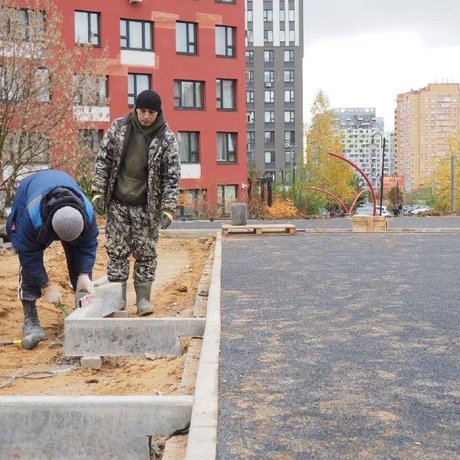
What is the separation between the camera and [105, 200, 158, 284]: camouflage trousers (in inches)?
244

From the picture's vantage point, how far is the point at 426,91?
504ft

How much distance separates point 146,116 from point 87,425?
341cm

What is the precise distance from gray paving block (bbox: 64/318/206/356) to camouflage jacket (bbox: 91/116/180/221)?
148cm

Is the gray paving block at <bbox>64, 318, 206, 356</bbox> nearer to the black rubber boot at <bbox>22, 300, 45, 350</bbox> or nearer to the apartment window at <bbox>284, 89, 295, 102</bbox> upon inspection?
the black rubber boot at <bbox>22, 300, 45, 350</bbox>

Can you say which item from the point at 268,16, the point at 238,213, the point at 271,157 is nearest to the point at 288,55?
the point at 268,16

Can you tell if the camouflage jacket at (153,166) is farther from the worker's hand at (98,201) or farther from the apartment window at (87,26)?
the apartment window at (87,26)

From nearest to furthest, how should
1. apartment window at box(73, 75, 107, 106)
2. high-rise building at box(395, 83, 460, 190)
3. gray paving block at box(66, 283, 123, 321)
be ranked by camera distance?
gray paving block at box(66, 283, 123, 321), apartment window at box(73, 75, 107, 106), high-rise building at box(395, 83, 460, 190)

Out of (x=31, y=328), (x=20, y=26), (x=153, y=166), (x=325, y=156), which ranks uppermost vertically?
(x=20, y=26)

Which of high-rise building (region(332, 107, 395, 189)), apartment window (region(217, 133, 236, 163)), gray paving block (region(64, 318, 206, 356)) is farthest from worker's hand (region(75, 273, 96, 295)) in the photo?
high-rise building (region(332, 107, 395, 189))

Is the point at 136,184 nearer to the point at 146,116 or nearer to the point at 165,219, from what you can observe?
the point at 165,219

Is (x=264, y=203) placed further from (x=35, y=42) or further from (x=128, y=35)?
(x=35, y=42)

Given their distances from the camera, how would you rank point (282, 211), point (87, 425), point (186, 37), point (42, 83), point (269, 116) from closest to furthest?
1. point (87, 425)
2. point (42, 83)
3. point (282, 211)
4. point (186, 37)
5. point (269, 116)

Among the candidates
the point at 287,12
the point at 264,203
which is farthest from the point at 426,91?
the point at 264,203

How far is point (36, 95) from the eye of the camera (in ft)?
60.3
